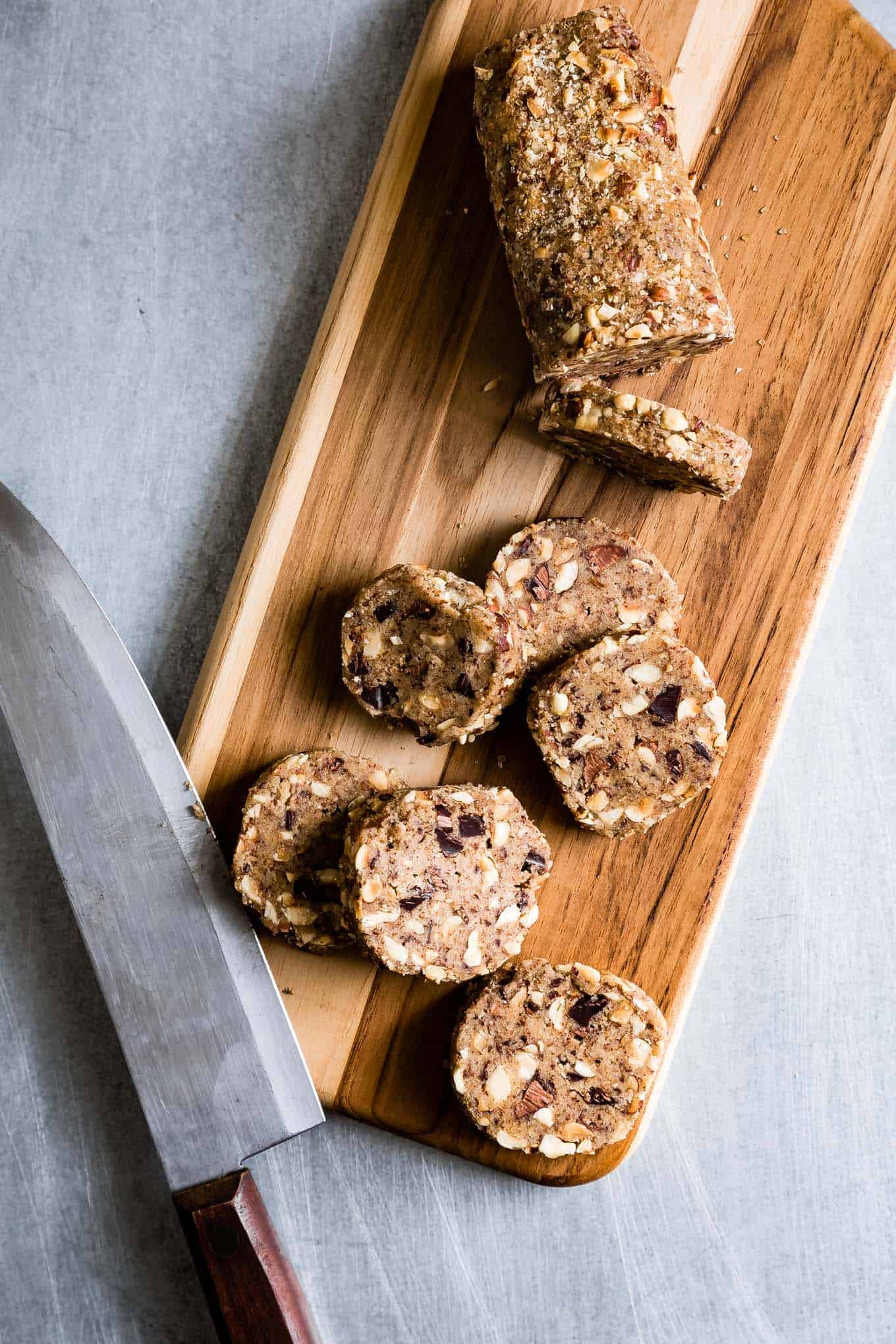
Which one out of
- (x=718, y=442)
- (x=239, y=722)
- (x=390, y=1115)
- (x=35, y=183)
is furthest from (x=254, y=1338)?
(x=35, y=183)

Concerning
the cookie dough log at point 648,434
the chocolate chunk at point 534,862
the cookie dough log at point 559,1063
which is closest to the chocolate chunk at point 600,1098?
the cookie dough log at point 559,1063

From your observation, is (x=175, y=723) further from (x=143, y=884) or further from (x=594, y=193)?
(x=594, y=193)

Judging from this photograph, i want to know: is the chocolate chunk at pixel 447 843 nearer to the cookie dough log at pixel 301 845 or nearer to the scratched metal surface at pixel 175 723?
the cookie dough log at pixel 301 845

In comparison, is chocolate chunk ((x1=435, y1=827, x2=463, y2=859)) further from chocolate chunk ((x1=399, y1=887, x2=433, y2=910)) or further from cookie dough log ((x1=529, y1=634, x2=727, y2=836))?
cookie dough log ((x1=529, y1=634, x2=727, y2=836))

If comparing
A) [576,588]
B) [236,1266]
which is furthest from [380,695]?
[236,1266]

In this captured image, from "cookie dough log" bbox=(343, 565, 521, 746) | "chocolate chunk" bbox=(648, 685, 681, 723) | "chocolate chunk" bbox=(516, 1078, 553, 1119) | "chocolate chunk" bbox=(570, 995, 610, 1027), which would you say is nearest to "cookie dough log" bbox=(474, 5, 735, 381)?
"cookie dough log" bbox=(343, 565, 521, 746)

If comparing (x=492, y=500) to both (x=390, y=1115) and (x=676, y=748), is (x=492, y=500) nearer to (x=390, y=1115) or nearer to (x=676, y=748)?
(x=676, y=748)
